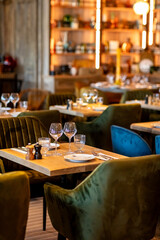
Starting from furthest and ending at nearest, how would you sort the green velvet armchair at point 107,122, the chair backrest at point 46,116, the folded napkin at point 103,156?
the green velvet armchair at point 107,122 < the chair backrest at point 46,116 < the folded napkin at point 103,156

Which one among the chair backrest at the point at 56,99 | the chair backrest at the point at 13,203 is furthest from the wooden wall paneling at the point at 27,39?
the chair backrest at the point at 13,203

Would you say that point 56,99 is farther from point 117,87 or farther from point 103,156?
point 103,156

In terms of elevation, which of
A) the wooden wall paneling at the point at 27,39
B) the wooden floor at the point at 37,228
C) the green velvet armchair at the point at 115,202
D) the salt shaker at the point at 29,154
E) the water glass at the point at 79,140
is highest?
the wooden wall paneling at the point at 27,39

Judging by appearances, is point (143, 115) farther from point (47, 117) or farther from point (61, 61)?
point (61, 61)

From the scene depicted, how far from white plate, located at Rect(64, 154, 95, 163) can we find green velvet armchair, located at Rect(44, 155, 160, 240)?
1.30ft

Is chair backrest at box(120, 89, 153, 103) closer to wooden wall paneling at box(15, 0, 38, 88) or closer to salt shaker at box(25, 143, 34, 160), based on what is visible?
wooden wall paneling at box(15, 0, 38, 88)

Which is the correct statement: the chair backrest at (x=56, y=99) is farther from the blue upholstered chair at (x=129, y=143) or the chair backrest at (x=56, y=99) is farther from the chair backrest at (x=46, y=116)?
the blue upholstered chair at (x=129, y=143)

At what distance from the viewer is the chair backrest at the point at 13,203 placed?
258 centimetres

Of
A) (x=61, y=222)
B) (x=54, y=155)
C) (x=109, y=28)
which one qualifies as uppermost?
(x=109, y=28)

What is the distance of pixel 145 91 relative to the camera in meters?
7.73

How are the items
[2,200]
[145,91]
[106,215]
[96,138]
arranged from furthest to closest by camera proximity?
[145,91]
[96,138]
[106,215]
[2,200]

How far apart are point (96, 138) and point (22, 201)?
352cm

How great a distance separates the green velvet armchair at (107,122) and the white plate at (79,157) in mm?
2049

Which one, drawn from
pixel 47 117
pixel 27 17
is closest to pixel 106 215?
pixel 47 117
